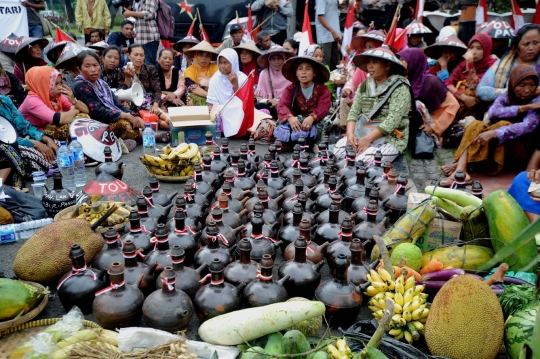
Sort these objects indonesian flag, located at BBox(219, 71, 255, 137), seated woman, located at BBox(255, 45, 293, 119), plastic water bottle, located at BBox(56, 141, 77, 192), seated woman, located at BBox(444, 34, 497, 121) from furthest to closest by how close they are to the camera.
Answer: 1. seated woman, located at BBox(255, 45, 293, 119)
2. indonesian flag, located at BBox(219, 71, 255, 137)
3. seated woman, located at BBox(444, 34, 497, 121)
4. plastic water bottle, located at BBox(56, 141, 77, 192)

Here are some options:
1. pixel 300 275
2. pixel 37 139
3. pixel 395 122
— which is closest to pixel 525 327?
pixel 300 275

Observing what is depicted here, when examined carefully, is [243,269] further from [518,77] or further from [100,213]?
[518,77]

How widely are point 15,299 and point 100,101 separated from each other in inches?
153

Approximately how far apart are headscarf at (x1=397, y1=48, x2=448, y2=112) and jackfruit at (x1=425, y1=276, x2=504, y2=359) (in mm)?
4232

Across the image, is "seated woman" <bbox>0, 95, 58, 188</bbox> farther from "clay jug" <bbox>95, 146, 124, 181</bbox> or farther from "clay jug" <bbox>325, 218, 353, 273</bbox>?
"clay jug" <bbox>325, 218, 353, 273</bbox>

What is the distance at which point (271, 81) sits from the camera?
23.9ft

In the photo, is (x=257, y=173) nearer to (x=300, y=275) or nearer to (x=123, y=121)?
(x=300, y=275)

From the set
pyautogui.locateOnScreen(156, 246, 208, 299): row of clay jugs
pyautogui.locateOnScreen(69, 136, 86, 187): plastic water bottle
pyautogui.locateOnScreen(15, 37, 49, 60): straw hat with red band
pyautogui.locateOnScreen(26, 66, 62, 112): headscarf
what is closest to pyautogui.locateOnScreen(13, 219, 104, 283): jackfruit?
pyautogui.locateOnScreen(156, 246, 208, 299): row of clay jugs

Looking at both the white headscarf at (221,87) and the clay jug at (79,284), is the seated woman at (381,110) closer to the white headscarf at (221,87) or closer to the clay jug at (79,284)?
the white headscarf at (221,87)

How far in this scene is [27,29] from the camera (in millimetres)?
8055

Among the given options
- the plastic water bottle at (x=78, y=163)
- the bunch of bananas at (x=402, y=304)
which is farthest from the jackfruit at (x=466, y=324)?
the plastic water bottle at (x=78, y=163)

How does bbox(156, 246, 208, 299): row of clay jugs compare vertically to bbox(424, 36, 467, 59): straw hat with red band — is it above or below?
below

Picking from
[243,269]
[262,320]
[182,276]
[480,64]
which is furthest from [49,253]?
[480,64]

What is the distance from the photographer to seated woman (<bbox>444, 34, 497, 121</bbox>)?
20.5ft
